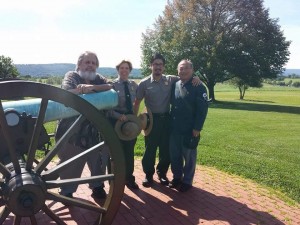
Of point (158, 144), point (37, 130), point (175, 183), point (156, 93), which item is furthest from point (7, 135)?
point (175, 183)

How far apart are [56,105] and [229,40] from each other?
26.6 m

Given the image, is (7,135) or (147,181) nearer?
(7,135)

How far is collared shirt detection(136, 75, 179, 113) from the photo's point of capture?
4.96 m

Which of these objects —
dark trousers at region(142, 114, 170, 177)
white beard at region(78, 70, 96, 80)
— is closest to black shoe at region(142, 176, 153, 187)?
dark trousers at region(142, 114, 170, 177)

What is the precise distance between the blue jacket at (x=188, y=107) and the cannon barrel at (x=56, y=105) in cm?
129

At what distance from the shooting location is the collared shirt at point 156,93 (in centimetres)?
496

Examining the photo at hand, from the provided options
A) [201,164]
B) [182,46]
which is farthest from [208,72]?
[201,164]

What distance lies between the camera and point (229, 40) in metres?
28.0

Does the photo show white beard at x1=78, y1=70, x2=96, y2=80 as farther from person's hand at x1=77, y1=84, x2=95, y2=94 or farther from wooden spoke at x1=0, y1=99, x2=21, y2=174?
wooden spoke at x1=0, y1=99, x2=21, y2=174

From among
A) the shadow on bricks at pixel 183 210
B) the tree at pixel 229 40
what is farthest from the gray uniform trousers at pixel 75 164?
the tree at pixel 229 40

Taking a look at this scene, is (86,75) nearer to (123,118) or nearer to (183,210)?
(123,118)

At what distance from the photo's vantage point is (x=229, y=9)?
28844 millimetres

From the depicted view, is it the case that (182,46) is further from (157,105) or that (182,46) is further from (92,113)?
(92,113)

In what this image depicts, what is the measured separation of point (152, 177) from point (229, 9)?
26305 millimetres
